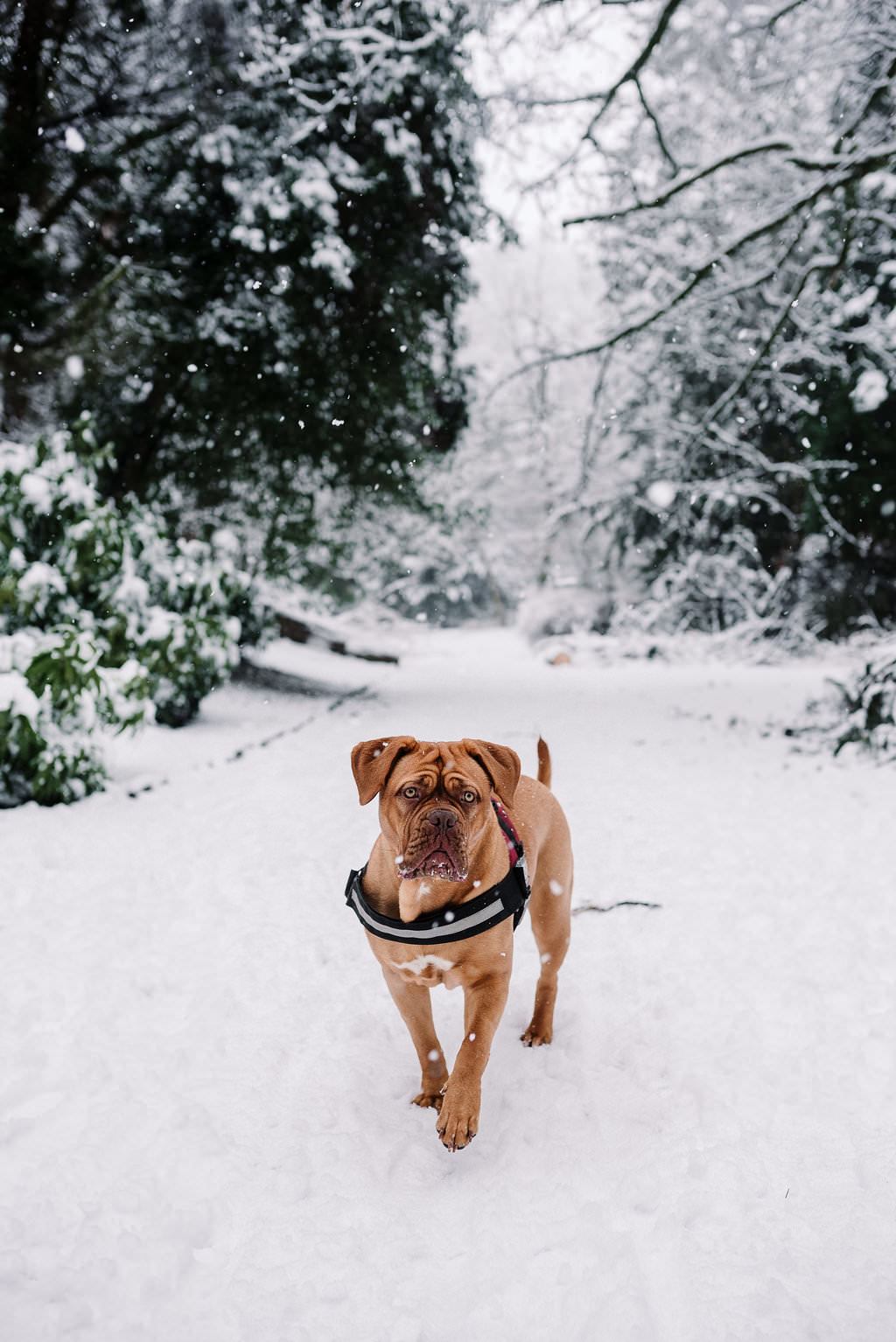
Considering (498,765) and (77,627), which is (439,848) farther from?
(77,627)

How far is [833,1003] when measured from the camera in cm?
289

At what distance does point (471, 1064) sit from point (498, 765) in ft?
2.59

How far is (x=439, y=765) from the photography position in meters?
1.89

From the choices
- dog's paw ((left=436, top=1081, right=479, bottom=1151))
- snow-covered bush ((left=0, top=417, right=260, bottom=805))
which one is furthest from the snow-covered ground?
snow-covered bush ((left=0, top=417, right=260, bottom=805))

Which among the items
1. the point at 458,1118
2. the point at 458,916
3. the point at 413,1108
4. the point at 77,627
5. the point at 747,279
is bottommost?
the point at 413,1108

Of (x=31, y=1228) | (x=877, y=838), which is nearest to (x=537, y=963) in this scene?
(x=31, y=1228)

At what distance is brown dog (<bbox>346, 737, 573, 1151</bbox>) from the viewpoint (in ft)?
5.95

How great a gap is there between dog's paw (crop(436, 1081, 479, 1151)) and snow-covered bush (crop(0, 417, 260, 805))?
12.5 feet

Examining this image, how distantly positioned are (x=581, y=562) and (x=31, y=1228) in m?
26.3

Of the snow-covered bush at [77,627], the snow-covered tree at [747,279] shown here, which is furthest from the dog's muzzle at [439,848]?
the snow-covered tree at [747,279]

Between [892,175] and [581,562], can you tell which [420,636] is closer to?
[581,562]

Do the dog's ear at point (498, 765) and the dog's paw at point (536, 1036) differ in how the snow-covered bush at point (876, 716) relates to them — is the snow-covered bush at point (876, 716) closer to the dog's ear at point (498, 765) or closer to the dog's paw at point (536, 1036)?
the dog's paw at point (536, 1036)

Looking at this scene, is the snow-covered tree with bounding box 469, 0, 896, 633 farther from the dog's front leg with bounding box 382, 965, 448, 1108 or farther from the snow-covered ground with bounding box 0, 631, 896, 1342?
the dog's front leg with bounding box 382, 965, 448, 1108

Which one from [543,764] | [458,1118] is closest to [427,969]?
[458,1118]
